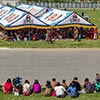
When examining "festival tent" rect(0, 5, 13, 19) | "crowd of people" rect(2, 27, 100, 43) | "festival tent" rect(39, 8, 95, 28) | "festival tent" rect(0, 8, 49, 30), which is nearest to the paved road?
"crowd of people" rect(2, 27, 100, 43)

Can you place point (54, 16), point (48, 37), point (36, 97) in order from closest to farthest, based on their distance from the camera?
point (36, 97) < point (48, 37) < point (54, 16)

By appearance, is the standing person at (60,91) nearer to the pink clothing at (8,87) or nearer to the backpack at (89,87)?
the backpack at (89,87)

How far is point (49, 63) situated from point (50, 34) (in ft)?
20.5

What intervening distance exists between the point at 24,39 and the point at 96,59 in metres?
7.48

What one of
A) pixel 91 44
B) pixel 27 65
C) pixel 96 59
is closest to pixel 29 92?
pixel 27 65

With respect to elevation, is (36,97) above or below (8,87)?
below

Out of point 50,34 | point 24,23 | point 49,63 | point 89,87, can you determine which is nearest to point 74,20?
point 50,34

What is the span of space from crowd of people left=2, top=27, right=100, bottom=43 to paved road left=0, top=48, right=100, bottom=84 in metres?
3.16

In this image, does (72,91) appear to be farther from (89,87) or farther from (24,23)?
(24,23)

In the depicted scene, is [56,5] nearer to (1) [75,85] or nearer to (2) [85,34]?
(2) [85,34]

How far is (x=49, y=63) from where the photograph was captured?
79.0ft

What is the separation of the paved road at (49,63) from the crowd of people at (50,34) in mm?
3163

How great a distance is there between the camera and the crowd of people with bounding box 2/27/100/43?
31.0m

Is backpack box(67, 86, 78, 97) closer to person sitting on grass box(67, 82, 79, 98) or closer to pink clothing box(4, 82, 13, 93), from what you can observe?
person sitting on grass box(67, 82, 79, 98)
